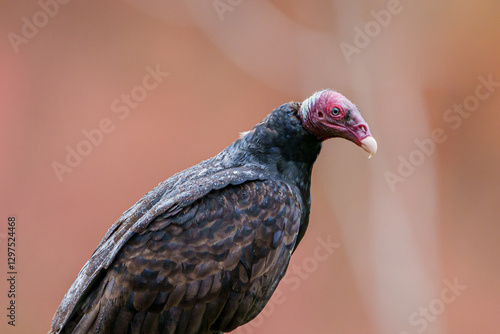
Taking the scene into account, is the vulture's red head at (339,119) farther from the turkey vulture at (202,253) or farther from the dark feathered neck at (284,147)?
the dark feathered neck at (284,147)

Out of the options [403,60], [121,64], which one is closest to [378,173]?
[403,60]

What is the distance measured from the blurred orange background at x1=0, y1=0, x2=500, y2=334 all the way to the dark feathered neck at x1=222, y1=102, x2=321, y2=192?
125 inches

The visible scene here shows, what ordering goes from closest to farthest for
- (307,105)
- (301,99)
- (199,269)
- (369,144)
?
(199,269) < (369,144) < (307,105) < (301,99)

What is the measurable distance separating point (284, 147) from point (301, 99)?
349 cm

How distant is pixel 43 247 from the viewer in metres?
6.25

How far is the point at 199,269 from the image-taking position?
9.04 ft

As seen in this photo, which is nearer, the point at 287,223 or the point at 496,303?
the point at 287,223

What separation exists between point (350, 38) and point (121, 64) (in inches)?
106

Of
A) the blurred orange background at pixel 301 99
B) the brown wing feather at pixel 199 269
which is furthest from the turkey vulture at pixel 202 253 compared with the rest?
the blurred orange background at pixel 301 99

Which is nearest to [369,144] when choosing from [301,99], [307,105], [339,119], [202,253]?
[339,119]

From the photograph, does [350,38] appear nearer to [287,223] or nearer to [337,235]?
[337,235]

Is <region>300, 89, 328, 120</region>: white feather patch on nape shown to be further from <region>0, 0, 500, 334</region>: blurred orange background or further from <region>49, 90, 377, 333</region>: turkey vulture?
<region>0, 0, 500, 334</region>: blurred orange background

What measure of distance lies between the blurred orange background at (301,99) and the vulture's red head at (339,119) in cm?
322

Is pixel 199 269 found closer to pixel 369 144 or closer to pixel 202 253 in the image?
pixel 202 253
